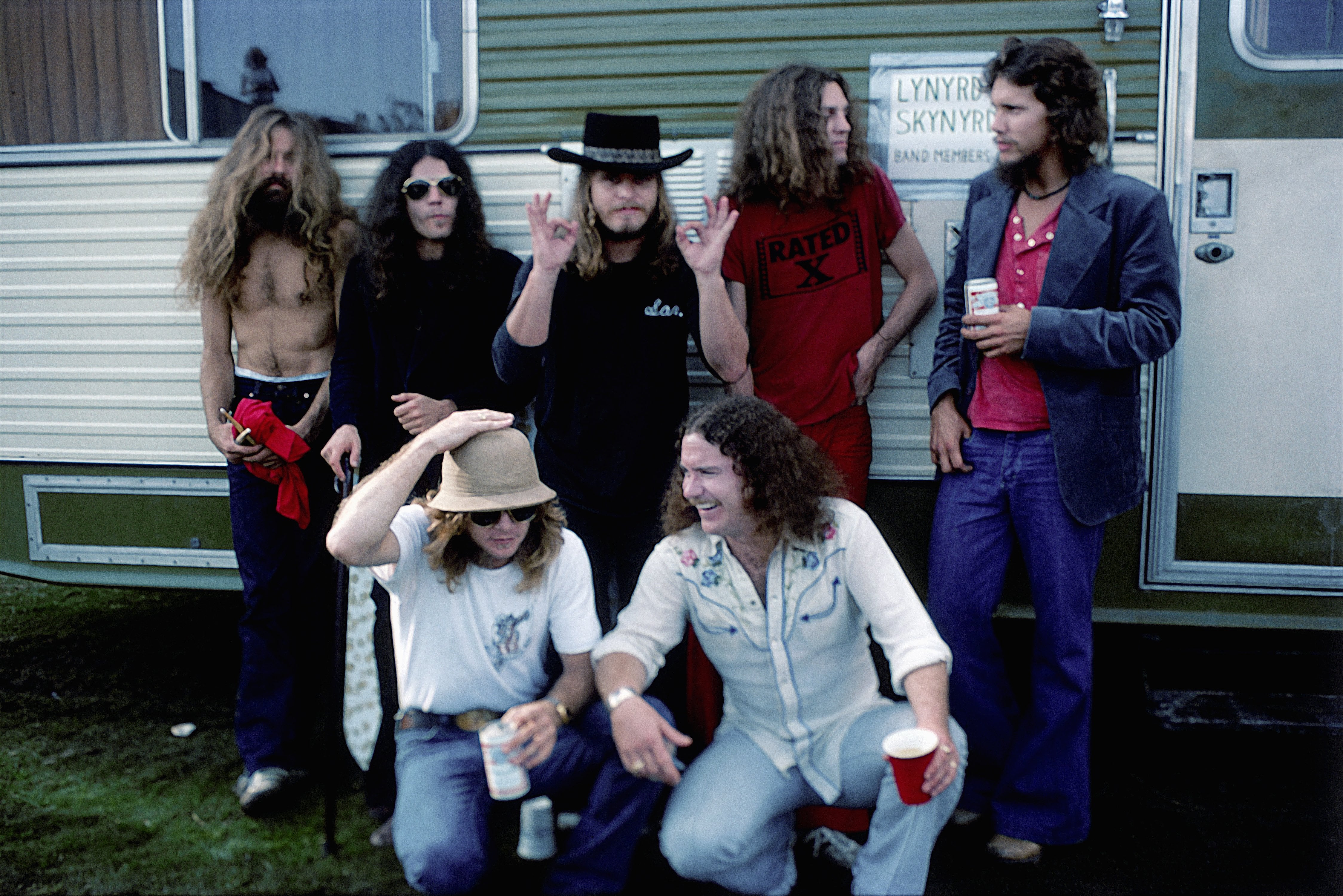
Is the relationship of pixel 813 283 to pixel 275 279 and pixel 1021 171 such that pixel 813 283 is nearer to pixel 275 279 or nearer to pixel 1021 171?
pixel 1021 171

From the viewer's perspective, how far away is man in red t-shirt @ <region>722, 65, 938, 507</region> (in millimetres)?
3010

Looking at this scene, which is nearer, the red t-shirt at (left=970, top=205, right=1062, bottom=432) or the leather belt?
the leather belt

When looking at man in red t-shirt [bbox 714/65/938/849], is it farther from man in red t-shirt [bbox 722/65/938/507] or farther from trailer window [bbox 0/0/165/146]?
trailer window [bbox 0/0/165/146]

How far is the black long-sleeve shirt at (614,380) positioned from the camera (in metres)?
2.93

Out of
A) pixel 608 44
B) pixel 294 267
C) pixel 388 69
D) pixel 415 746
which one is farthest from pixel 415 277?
pixel 415 746

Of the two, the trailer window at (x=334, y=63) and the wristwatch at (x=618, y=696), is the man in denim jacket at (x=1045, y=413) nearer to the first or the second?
the wristwatch at (x=618, y=696)

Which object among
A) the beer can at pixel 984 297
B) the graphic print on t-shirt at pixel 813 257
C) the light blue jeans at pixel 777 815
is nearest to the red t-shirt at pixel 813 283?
the graphic print on t-shirt at pixel 813 257

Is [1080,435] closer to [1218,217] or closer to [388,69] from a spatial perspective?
[1218,217]

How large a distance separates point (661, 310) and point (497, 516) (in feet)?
2.83

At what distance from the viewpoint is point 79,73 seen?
11.5 ft

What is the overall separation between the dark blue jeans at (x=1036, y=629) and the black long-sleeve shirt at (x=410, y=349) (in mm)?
1445

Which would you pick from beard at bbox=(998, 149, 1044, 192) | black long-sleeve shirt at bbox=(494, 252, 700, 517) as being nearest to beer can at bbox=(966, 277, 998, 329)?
beard at bbox=(998, 149, 1044, 192)

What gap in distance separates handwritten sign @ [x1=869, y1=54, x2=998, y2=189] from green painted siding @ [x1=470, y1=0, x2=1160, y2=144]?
1.8 inches

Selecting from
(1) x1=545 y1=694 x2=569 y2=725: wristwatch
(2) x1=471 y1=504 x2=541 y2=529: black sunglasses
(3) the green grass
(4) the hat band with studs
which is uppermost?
(4) the hat band with studs
